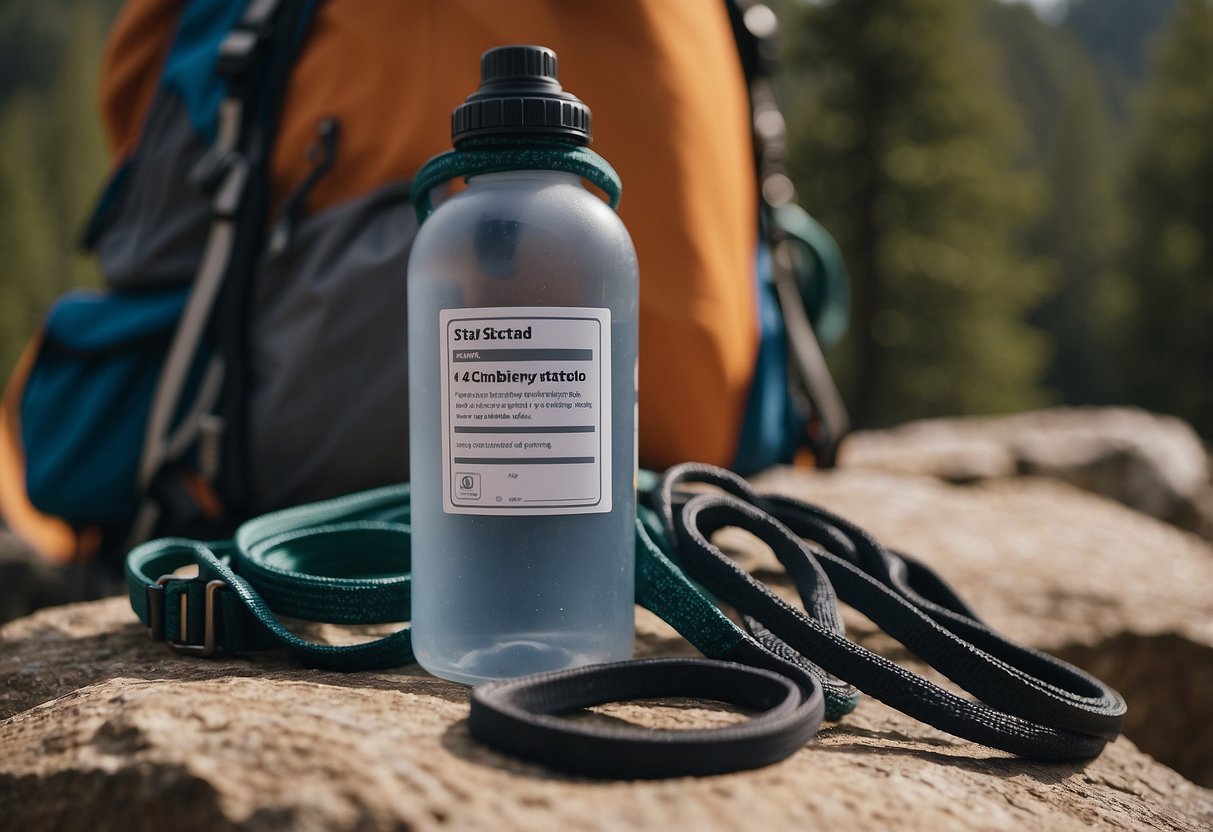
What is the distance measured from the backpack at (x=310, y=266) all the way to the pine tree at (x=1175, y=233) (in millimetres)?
15651

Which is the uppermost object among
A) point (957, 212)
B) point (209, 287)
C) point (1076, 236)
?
Answer: point (1076, 236)

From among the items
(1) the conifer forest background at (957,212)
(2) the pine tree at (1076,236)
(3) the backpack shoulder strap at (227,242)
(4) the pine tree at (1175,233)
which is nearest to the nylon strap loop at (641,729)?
(3) the backpack shoulder strap at (227,242)

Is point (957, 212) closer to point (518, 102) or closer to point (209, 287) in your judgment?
point (209, 287)

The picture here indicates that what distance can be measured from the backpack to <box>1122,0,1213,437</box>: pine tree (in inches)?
616

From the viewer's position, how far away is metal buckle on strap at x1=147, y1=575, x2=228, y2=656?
4.15ft

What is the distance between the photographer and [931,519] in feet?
8.36

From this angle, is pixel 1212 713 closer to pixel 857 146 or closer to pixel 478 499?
pixel 478 499

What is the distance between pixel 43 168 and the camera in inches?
1233

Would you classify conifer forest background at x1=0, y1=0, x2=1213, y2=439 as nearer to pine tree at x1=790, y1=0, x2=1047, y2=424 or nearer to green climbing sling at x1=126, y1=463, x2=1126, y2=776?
pine tree at x1=790, y1=0, x2=1047, y2=424

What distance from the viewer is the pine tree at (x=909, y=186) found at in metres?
13.6

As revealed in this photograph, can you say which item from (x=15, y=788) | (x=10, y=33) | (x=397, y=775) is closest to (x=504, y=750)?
(x=397, y=775)

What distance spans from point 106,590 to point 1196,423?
16517 millimetres

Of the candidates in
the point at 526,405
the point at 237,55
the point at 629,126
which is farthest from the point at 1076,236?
the point at 526,405

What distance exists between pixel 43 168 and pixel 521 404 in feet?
117
